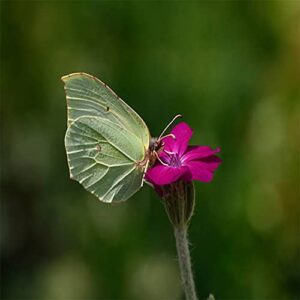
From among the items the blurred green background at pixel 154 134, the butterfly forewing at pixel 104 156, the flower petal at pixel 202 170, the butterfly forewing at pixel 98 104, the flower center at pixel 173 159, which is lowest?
the blurred green background at pixel 154 134

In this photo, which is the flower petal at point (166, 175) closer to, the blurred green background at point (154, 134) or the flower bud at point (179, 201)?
the flower bud at point (179, 201)

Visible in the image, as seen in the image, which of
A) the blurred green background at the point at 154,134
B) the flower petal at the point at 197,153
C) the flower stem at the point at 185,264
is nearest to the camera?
the flower stem at the point at 185,264

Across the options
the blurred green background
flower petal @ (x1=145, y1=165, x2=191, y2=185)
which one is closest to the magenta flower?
flower petal @ (x1=145, y1=165, x2=191, y2=185)

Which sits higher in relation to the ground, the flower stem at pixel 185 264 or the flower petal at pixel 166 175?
the flower petal at pixel 166 175

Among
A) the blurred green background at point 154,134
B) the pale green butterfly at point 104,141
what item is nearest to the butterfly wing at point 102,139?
the pale green butterfly at point 104,141

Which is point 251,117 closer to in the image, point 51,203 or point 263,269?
point 263,269

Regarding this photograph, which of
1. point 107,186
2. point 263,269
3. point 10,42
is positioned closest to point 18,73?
point 10,42
